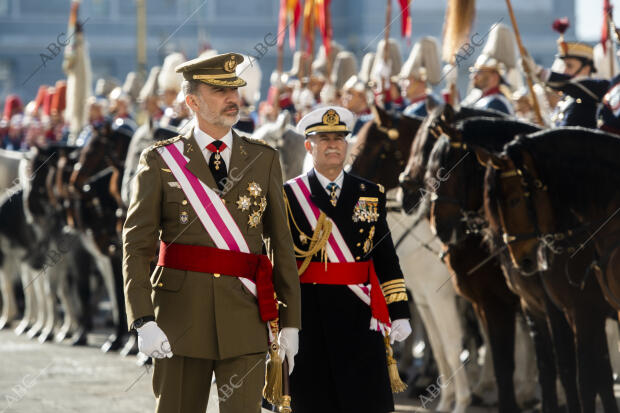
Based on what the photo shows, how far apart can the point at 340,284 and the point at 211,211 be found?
1.10 m

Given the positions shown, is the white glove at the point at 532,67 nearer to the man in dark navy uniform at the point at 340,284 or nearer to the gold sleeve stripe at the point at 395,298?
the man in dark navy uniform at the point at 340,284

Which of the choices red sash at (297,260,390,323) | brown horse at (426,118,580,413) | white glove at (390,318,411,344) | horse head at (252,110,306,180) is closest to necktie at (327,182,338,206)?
red sash at (297,260,390,323)

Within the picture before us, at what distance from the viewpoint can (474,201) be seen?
7.76 meters

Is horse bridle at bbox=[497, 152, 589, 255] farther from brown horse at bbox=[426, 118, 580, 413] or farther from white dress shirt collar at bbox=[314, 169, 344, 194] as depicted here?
white dress shirt collar at bbox=[314, 169, 344, 194]

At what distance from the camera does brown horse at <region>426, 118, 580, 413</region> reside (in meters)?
7.56

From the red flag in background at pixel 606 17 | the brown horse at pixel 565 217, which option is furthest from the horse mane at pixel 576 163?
the red flag in background at pixel 606 17

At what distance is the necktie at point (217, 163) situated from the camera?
5.06 metres

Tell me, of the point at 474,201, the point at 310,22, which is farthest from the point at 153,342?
the point at 310,22

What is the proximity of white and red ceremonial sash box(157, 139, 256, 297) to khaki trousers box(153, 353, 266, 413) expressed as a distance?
31 cm

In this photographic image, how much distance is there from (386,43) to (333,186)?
5.61 meters

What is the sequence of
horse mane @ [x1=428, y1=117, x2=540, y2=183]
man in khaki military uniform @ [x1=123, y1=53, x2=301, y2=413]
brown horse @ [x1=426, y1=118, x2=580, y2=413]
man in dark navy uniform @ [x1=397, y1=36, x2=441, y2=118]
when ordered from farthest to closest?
1. man in dark navy uniform @ [x1=397, y1=36, x2=441, y2=118]
2. horse mane @ [x1=428, y1=117, x2=540, y2=183]
3. brown horse @ [x1=426, y1=118, x2=580, y2=413]
4. man in khaki military uniform @ [x1=123, y1=53, x2=301, y2=413]

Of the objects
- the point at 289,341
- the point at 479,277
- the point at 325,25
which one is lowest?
the point at 479,277

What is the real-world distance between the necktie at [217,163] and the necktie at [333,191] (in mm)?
1003

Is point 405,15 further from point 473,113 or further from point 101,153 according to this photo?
point 473,113
